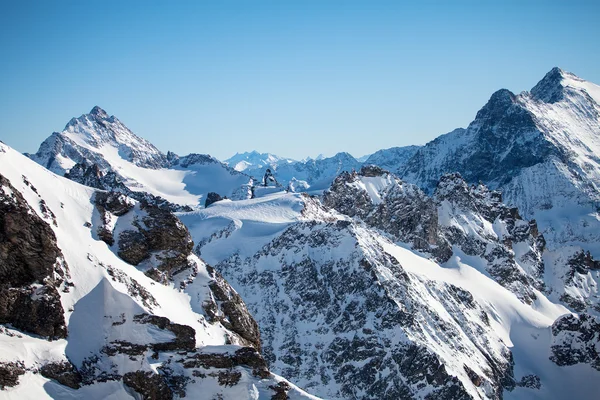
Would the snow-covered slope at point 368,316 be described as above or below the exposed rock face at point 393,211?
below

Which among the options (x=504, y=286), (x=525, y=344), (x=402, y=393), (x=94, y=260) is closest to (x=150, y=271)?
(x=94, y=260)

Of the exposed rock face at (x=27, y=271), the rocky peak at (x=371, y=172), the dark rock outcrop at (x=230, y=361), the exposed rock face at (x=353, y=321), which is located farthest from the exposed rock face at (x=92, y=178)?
the dark rock outcrop at (x=230, y=361)

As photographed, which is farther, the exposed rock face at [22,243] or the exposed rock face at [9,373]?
the exposed rock face at [22,243]

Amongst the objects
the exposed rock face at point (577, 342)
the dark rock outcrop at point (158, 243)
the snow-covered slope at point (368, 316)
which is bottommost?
the exposed rock face at point (577, 342)

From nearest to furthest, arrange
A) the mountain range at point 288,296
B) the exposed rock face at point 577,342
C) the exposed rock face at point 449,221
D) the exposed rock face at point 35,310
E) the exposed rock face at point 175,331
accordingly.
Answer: the exposed rock face at point 35,310
the mountain range at point 288,296
the exposed rock face at point 175,331
the exposed rock face at point 577,342
the exposed rock face at point 449,221

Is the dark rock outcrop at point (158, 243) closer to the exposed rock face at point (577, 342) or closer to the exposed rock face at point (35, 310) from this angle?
the exposed rock face at point (35, 310)

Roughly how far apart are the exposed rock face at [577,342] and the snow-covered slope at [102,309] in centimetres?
8841

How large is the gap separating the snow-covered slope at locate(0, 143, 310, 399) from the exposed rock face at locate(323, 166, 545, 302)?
86.9 m

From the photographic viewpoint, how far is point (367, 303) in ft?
344

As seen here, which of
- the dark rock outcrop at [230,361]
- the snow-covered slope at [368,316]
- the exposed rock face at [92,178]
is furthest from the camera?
the exposed rock face at [92,178]

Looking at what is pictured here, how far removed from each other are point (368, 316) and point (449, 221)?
72310 millimetres

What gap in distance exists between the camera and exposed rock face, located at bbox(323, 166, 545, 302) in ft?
500

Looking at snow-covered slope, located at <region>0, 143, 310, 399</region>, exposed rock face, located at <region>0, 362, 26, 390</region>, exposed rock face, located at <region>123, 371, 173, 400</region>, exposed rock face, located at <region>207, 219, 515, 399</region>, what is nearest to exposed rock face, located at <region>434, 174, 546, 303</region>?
exposed rock face, located at <region>207, 219, 515, 399</region>

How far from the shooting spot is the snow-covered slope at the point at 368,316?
319ft
